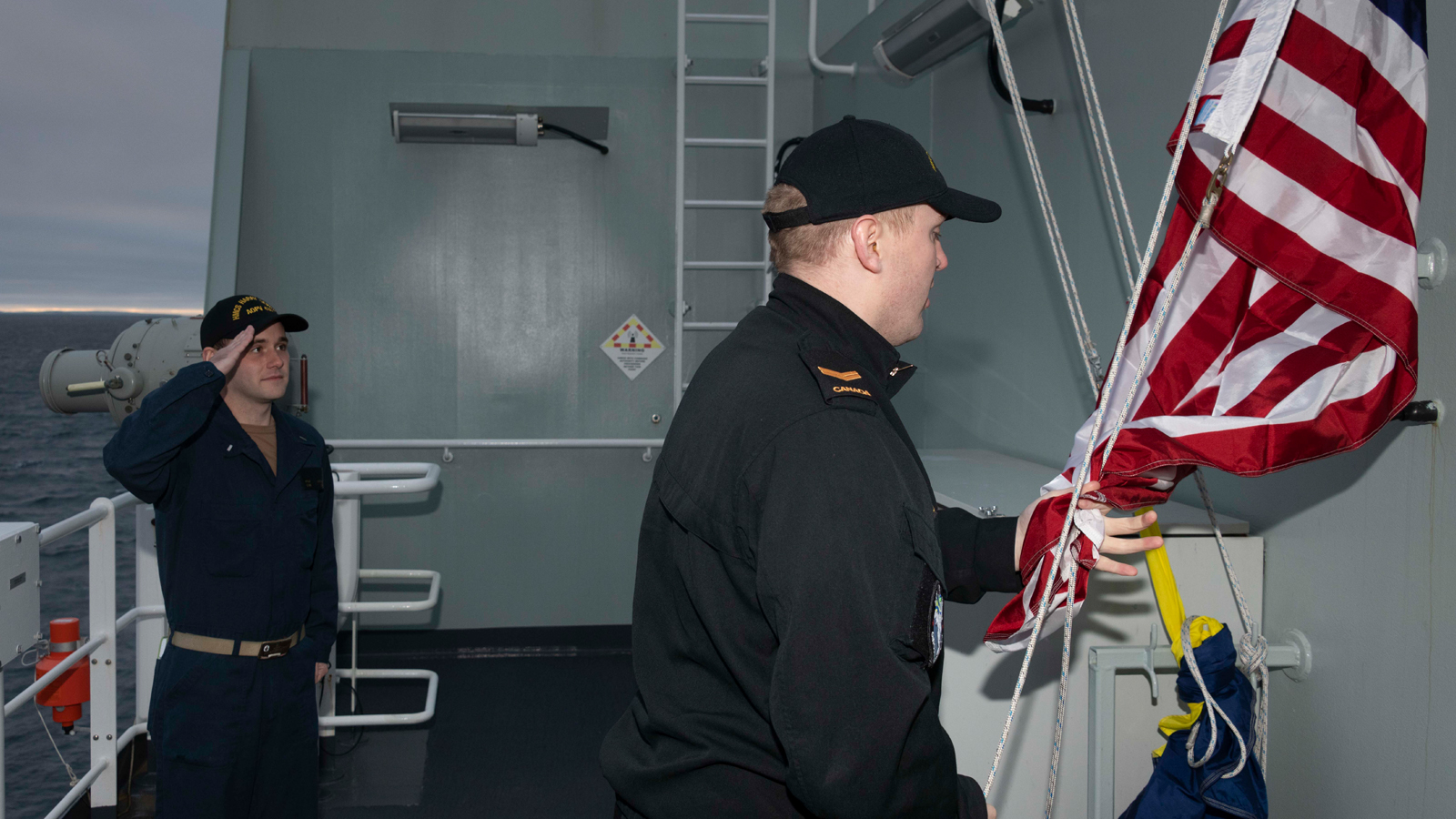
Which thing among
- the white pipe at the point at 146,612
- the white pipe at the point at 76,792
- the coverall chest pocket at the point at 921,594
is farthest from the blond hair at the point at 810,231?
the white pipe at the point at 146,612

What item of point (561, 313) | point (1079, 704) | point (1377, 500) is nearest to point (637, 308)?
point (561, 313)

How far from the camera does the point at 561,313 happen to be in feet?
14.7

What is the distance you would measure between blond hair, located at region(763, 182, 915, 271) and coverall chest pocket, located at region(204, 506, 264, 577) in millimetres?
1683

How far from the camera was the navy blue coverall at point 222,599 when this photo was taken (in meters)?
2.15

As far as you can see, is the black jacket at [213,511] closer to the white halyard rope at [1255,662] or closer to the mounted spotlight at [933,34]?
the white halyard rope at [1255,662]

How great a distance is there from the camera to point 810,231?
1174mm

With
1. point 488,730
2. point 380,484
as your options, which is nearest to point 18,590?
point 380,484

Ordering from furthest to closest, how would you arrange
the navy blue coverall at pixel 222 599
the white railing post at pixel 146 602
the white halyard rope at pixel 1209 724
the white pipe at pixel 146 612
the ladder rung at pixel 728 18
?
the ladder rung at pixel 728 18, the white railing post at pixel 146 602, the white pipe at pixel 146 612, the navy blue coverall at pixel 222 599, the white halyard rope at pixel 1209 724

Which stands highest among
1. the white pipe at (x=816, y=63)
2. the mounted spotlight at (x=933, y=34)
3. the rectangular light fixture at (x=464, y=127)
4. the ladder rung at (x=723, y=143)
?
the white pipe at (x=816, y=63)

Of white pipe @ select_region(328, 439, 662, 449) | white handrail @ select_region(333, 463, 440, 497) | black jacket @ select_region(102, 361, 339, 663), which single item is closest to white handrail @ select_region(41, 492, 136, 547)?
black jacket @ select_region(102, 361, 339, 663)

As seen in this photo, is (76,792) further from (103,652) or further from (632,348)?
(632,348)

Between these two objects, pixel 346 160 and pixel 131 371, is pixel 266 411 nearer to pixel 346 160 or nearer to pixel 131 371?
pixel 131 371

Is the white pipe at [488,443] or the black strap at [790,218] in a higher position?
the black strap at [790,218]

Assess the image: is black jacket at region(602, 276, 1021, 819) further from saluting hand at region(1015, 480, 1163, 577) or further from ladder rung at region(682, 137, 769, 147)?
ladder rung at region(682, 137, 769, 147)
